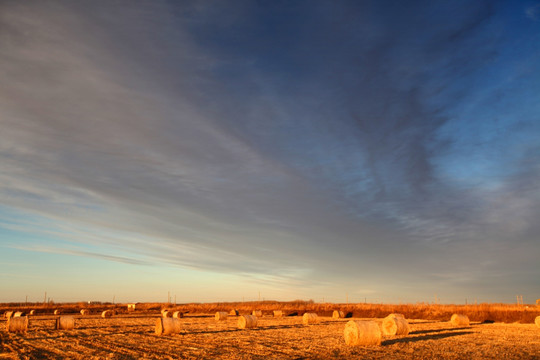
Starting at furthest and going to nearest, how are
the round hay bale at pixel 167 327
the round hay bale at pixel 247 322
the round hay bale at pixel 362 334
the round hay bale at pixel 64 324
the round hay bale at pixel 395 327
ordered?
the round hay bale at pixel 247 322 → the round hay bale at pixel 64 324 → the round hay bale at pixel 395 327 → the round hay bale at pixel 167 327 → the round hay bale at pixel 362 334

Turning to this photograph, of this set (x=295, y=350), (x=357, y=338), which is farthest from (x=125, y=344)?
(x=357, y=338)

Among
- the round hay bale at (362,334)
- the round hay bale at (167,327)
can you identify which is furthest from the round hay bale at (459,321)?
the round hay bale at (167,327)

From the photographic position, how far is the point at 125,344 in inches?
826

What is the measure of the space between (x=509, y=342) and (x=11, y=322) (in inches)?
1209

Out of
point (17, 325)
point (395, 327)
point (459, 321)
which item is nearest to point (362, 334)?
point (395, 327)

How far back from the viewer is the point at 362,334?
2022cm

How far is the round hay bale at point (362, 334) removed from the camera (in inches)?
795

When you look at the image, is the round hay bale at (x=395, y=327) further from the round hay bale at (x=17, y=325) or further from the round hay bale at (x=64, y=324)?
the round hay bale at (x=17, y=325)

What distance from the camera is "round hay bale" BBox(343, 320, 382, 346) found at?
20188 millimetres

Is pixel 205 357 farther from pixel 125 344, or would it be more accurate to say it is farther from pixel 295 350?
pixel 125 344

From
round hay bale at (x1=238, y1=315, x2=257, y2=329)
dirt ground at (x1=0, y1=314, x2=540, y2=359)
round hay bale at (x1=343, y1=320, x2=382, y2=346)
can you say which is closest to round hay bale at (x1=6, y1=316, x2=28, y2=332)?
dirt ground at (x1=0, y1=314, x2=540, y2=359)

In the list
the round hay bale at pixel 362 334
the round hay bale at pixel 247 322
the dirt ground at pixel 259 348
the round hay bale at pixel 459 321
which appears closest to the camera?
the dirt ground at pixel 259 348

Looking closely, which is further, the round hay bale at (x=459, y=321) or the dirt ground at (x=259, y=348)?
the round hay bale at (x=459, y=321)

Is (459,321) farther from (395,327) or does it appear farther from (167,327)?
(167,327)
